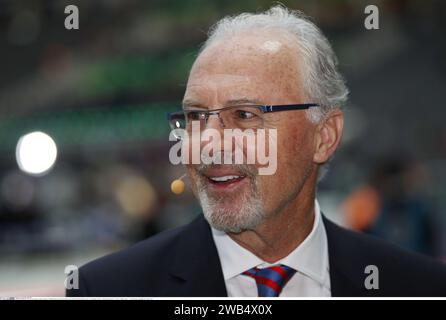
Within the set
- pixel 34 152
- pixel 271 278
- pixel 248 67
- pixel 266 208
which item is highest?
pixel 248 67

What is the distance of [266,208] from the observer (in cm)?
127

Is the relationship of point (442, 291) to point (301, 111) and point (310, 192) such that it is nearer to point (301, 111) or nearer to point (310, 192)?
point (310, 192)

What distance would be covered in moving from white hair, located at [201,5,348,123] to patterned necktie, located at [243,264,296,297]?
0.34 m

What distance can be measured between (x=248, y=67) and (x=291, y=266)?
1.48 ft

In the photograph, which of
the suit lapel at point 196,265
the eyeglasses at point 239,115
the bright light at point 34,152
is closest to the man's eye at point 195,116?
the eyeglasses at point 239,115

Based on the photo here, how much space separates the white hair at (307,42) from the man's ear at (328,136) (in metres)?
0.02

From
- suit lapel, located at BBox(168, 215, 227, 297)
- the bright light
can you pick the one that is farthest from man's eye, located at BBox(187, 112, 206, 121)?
the bright light

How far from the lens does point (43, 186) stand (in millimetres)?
2486

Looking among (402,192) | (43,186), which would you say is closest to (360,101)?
(402,192)

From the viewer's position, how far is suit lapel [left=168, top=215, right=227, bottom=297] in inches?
50.3

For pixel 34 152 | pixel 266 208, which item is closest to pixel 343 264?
pixel 266 208

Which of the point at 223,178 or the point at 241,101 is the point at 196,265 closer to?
the point at 223,178

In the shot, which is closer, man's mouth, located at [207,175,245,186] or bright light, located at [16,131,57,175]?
man's mouth, located at [207,175,245,186]

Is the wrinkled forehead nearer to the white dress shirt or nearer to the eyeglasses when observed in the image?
the eyeglasses
